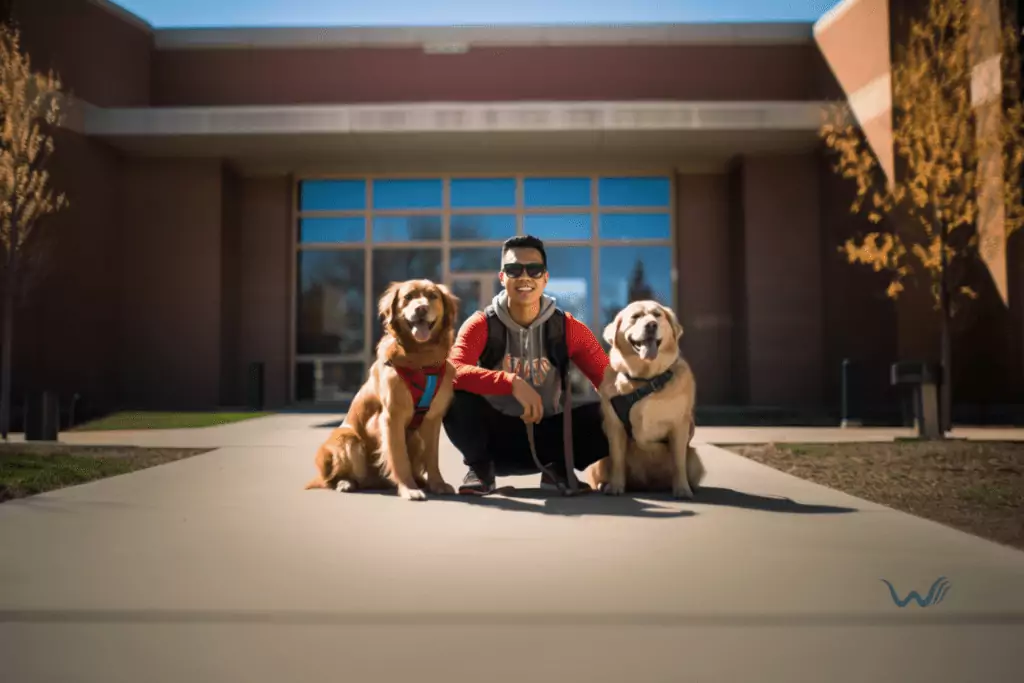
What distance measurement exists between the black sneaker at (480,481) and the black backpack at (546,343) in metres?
0.63

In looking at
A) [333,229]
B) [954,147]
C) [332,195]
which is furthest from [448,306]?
[332,195]

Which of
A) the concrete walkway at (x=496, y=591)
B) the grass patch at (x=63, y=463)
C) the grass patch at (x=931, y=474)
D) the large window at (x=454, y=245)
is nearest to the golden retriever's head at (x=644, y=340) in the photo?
the concrete walkway at (x=496, y=591)

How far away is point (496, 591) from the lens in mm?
2695

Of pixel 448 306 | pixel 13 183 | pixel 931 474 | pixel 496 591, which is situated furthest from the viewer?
pixel 13 183

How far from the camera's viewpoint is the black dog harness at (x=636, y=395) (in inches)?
169

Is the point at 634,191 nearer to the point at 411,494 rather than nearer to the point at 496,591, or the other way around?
the point at 411,494

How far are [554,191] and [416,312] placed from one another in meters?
11.6

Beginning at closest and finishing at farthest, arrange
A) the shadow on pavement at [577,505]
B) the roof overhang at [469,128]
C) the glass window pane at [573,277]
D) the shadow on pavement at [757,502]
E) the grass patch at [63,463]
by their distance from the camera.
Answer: the shadow on pavement at [577,505] → the shadow on pavement at [757,502] → the grass patch at [63,463] → the roof overhang at [469,128] → the glass window pane at [573,277]

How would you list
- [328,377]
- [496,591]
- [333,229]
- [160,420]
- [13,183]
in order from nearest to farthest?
[496,591] → [13,183] → [160,420] → [328,377] → [333,229]

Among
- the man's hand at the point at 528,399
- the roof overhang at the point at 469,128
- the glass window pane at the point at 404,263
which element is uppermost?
the roof overhang at the point at 469,128

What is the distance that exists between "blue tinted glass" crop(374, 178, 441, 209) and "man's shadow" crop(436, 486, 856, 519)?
37.5 feet

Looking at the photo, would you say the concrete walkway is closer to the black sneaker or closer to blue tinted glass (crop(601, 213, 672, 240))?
the black sneaker

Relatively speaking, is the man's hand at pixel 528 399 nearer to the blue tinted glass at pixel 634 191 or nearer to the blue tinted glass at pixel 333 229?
the blue tinted glass at pixel 634 191

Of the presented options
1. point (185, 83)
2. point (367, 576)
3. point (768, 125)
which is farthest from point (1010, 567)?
point (185, 83)
